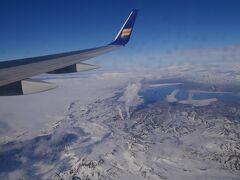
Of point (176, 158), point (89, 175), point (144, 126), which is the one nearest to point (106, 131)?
point (144, 126)

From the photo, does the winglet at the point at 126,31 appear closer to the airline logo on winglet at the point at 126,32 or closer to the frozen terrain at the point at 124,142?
the airline logo on winglet at the point at 126,32

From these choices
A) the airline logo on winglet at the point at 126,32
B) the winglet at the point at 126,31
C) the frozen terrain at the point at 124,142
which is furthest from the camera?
the frozen terrain at the point at 124,142

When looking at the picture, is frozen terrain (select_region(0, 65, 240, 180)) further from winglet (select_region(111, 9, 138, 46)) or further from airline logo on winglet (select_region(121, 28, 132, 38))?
airline logo on winglet (select_region(121, 28, 132, 38))

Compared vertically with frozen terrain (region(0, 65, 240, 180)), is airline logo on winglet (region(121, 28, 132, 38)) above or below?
above

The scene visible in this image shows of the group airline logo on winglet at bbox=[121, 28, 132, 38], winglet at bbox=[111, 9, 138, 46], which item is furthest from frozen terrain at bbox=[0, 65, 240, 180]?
airline logo on winglet at bbox=[121, 28, 132, 38]

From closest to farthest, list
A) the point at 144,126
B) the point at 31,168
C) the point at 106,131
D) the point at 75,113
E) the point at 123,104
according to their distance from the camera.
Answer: the point at 31,168, the point at 106,131, the point at 144,126, the point at 75,113, the point at 123,104

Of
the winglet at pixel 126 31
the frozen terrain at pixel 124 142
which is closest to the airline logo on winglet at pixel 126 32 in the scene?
the winglet at pixel 126 31

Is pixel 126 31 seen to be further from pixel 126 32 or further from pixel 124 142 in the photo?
pixel 124 142

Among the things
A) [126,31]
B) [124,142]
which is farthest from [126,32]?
[124,142]

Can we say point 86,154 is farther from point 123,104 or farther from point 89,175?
point 123,104
